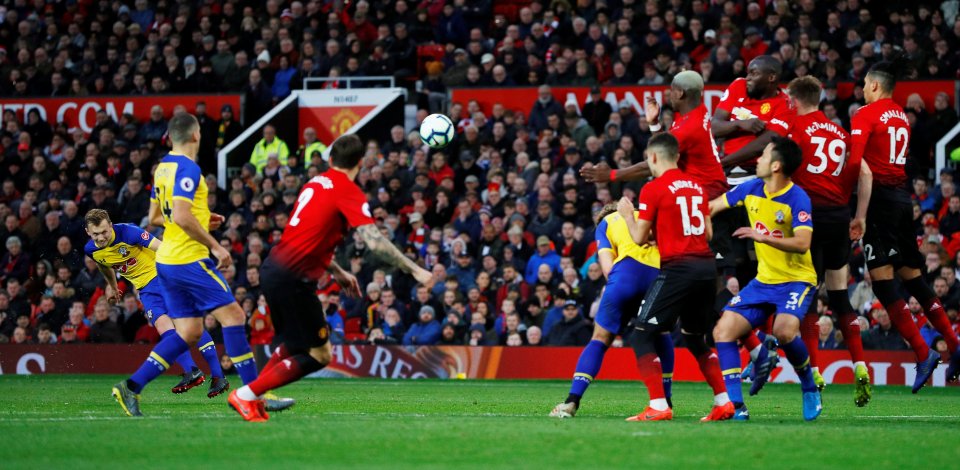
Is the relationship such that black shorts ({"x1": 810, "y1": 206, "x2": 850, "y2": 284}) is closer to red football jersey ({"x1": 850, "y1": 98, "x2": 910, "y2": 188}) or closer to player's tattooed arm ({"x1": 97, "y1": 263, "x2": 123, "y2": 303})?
red football jersey ({"x1": 850, "y1": 98, "x2": 910, "y2": 188})

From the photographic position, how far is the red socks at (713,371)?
10.8 metres

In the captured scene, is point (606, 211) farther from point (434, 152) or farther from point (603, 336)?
point (434, 152)

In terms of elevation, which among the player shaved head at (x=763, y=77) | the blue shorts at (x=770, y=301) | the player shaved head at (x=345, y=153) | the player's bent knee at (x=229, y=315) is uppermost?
the player shaved head at (x=763, y=77)

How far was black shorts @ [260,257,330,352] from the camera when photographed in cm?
982

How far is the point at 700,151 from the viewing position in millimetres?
11656

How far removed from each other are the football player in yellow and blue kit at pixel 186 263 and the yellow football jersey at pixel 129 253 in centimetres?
244

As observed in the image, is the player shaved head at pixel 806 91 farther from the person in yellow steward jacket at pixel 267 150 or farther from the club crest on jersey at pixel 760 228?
the person in yellow steward jacket at pixel 267 150

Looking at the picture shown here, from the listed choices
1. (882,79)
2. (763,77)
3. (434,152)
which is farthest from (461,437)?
(434,152)

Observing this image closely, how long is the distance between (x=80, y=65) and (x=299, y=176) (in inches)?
267

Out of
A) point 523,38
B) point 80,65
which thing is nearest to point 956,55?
point 523,38

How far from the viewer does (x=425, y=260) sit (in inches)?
866

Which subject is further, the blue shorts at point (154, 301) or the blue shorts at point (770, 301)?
the blue shorts at point (154, 301)

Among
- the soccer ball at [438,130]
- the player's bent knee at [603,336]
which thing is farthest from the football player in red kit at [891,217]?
the soccer ball at [438,130]

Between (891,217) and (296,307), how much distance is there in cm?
611
